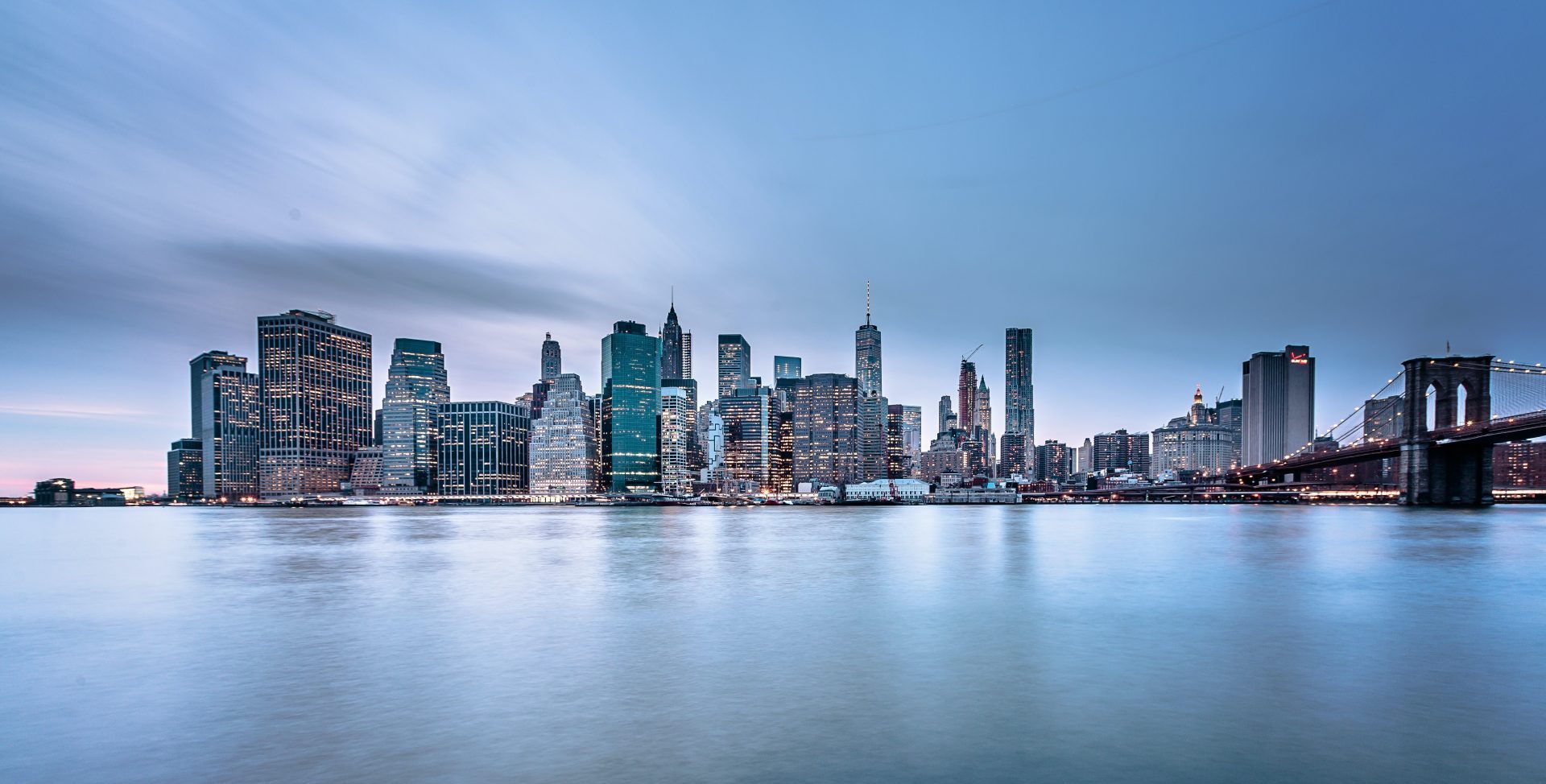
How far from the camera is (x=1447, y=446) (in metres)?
91.6

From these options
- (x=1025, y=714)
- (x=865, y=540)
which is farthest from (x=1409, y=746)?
(x=865, y=540)

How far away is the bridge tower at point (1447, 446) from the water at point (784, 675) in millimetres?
70280

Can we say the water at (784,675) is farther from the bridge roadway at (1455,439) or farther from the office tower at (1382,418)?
the office tower at (1382,418)

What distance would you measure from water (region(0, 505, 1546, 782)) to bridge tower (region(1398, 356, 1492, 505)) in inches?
2767

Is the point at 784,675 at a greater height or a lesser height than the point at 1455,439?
lesser

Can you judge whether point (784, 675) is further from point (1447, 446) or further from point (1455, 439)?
point (1447, 446)

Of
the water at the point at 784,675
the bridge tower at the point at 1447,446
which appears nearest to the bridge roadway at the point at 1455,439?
the bridge tower at the point at 1447,446

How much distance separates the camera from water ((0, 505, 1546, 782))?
37.3 feet

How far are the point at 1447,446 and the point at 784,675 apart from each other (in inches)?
4465

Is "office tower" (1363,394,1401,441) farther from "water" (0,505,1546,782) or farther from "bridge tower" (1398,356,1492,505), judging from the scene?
"water" (0,505,1546,782)

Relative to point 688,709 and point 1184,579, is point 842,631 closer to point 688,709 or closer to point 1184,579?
point 688,709

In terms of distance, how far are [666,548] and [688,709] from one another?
42674mm

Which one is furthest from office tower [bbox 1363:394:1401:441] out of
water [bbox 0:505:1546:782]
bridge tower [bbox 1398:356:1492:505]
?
water [bbox 0:505:1546:782]

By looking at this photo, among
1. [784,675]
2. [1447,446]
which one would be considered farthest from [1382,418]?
[784,675]
